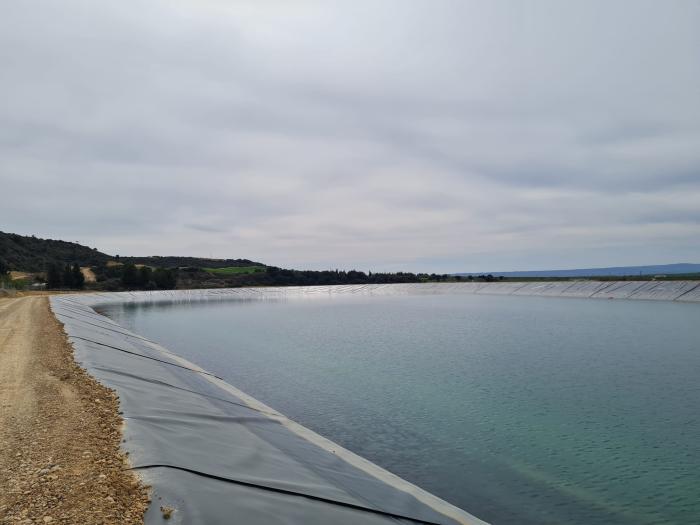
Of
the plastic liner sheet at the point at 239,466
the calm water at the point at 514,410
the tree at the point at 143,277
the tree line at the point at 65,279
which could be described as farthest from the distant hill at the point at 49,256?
the plastic liner sheet at the point at 239,466

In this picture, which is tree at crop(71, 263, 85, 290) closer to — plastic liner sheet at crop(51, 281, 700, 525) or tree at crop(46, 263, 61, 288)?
tree at crop(46, 263, 61, 288)

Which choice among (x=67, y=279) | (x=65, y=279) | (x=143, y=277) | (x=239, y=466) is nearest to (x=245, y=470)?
(x=239, y=466)

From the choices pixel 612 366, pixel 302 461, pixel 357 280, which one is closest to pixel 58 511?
pixel 302 461

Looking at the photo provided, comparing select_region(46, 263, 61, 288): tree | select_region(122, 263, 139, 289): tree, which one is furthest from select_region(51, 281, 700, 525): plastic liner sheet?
select_region(122, 263, 139, 289): tree

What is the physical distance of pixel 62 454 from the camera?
6.06m

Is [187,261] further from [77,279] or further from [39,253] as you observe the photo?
[77,279]

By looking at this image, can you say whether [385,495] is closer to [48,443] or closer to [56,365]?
[48,443]

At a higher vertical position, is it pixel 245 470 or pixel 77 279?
pixel 77 279

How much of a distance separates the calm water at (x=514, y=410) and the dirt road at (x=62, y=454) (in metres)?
4.60

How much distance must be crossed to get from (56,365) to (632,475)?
13.9 metres

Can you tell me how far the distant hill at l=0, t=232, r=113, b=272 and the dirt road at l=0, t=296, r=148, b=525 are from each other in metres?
113

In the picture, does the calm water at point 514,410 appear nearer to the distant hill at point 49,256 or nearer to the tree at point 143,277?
the tree at point 143,277

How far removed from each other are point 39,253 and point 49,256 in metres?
2.87

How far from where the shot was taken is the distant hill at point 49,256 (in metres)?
108
